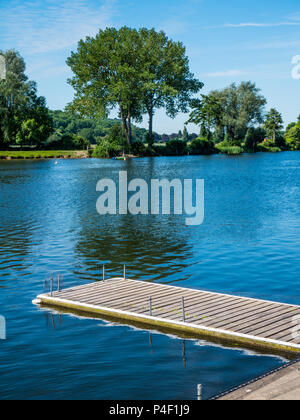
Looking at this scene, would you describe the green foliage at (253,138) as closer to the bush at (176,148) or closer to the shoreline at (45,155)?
the bush at (176,148)

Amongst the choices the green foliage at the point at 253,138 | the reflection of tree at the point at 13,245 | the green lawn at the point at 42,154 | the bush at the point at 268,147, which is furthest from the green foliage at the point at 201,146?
the reflection of tree at the point at 13,245

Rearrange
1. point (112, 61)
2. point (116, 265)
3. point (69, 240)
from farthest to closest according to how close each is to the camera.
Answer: point (112, 61) < point (69, 240) < point (116, 265)

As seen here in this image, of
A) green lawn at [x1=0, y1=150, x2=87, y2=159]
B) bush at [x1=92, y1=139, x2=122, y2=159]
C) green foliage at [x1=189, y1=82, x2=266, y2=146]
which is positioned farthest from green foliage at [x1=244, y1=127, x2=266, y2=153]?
green lawn at [x1=0, y1=150, x2=87, y2=159]

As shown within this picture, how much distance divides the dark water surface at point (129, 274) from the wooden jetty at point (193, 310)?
580 millimetres

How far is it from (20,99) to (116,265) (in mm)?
108883

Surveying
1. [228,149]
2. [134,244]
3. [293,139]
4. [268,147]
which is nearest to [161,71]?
[228,149]

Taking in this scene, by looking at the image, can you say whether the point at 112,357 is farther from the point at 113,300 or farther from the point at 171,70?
the point at 171,70

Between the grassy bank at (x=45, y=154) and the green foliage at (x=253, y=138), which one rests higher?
the green foliage at (x=253, y=138)

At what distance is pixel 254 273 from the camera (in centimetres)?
2222

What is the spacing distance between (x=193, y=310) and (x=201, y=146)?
431 feet

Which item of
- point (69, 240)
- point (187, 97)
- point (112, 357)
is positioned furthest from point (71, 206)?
point (187, 97)

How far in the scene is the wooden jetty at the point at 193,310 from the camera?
15094 mm

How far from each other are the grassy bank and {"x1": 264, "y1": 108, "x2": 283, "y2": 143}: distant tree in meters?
72.9

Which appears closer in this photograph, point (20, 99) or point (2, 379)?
point (2, 379)
